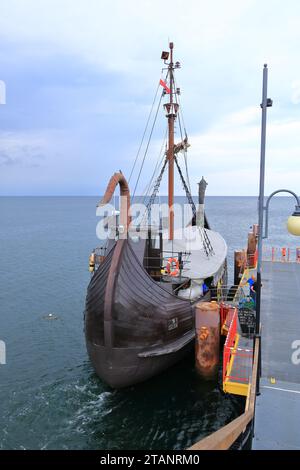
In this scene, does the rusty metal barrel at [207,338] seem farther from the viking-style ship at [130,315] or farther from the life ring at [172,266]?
the life ring at [172,266]

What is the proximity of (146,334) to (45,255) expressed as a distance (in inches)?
1624

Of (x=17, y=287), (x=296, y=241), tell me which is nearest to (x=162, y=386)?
(x=17, y=287)

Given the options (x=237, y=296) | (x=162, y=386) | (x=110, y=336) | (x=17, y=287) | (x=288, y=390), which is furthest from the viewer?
(x=17, y=287)

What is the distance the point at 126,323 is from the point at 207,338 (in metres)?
3.49

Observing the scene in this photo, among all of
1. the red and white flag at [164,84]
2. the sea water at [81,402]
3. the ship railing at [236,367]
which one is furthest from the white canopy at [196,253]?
the red and white flag at [164,84]

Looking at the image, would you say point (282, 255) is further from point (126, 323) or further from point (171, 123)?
point (126, 323)

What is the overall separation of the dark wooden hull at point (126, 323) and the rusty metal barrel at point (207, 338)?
102 cm

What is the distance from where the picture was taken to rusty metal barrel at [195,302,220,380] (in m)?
13.5

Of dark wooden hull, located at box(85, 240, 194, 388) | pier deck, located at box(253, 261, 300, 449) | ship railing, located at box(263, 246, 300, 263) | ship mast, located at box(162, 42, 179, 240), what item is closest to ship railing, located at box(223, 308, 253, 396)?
pier deck, located at box(253, 261, 300, 449)

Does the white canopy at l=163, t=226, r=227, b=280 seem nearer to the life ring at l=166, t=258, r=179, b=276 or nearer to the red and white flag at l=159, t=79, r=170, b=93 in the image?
the life ring at l=166, t=258, r=179, b=276

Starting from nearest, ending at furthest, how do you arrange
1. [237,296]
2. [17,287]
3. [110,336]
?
[110,336], [237,296], [17,287]

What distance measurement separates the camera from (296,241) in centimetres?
6512

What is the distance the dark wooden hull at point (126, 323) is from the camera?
12125mm
